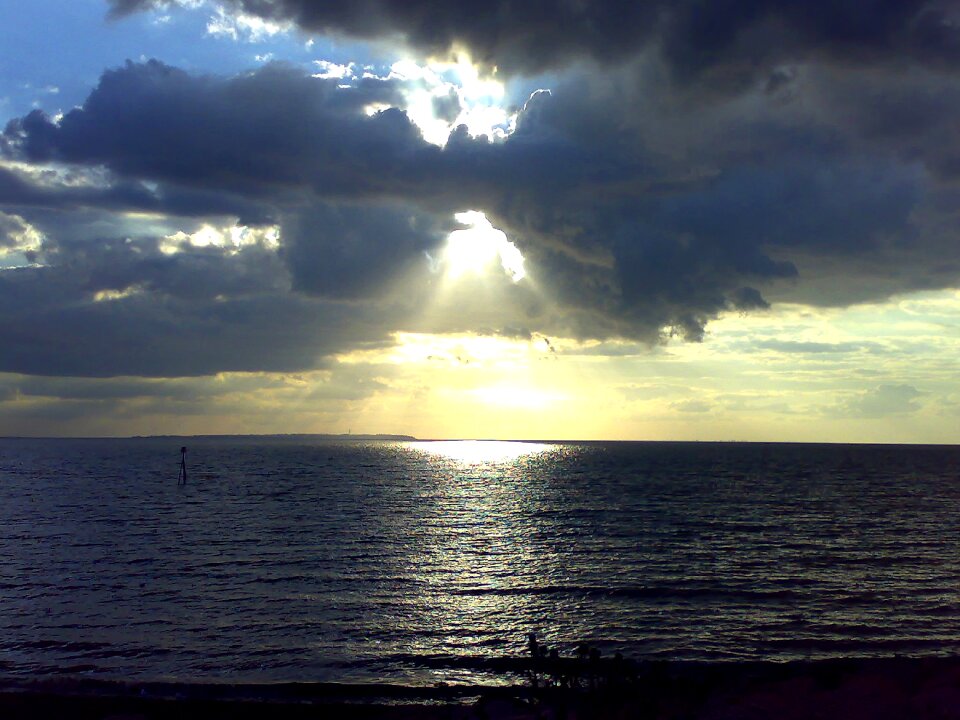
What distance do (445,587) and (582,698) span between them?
1878 cm

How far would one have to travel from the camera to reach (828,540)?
49.8 m

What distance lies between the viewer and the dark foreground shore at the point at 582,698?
50.1ft

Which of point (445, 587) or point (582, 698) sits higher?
point (582, 698)

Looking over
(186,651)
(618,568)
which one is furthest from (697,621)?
(186,651)

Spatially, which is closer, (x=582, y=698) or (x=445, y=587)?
(x=582, y=698)

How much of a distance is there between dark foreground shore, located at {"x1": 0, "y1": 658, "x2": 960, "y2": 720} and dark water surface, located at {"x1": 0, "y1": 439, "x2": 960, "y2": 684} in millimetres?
1727

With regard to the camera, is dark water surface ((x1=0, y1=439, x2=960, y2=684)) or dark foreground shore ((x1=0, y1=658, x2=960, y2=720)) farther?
dark water surface ((x1=0, y1=439, x2=960, y2=684))

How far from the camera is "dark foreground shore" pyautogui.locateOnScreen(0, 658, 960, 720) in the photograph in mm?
15281

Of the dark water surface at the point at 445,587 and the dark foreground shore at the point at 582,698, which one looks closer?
the dark foreground shore at the point at 582,698

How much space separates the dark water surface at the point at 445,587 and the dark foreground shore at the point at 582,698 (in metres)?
1.73

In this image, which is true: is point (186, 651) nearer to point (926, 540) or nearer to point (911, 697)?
point (911, 697)

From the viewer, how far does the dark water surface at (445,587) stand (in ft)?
84.8

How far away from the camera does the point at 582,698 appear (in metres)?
17.8

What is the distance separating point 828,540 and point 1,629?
47612 mm
